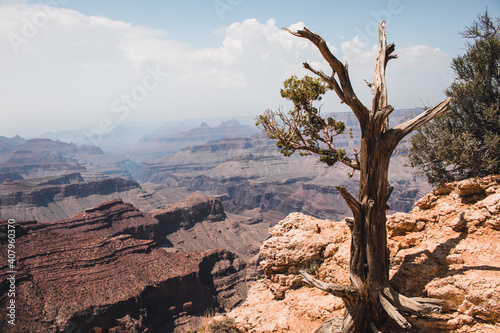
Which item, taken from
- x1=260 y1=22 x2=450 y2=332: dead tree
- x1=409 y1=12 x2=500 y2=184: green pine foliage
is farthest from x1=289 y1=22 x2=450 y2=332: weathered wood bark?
x1=409 y1=12 x2=500 y2=184: green pine foliage

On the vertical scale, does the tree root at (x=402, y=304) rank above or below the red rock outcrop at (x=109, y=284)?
above

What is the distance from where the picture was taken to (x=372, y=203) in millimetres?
7441

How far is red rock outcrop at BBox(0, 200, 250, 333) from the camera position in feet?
117

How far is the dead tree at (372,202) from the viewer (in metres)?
7.30

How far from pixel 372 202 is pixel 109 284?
146 ft

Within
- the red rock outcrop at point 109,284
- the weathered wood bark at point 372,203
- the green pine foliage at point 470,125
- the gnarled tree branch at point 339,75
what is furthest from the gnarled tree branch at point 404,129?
the red rock outcrop at point 109,284

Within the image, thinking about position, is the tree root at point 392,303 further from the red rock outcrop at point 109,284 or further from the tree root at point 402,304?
the red rock outcrop at point 109,284

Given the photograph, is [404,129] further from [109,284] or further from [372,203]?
[109,284]

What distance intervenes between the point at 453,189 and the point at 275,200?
532 feet

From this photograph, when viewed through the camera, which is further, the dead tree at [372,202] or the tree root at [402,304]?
the dead tree at [372,202]

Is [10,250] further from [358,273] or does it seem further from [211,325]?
[358,273]

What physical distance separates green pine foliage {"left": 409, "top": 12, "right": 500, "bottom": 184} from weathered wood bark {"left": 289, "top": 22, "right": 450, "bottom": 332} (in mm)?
3546

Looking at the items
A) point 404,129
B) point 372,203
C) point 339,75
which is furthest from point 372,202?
point 339,75

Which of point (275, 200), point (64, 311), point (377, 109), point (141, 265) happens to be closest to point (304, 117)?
point (377, 109)
